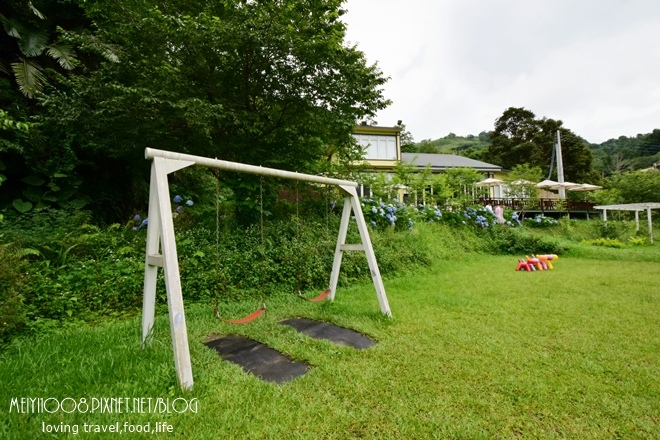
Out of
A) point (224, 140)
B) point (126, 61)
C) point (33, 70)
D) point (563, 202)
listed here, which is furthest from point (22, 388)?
point (563, 202)

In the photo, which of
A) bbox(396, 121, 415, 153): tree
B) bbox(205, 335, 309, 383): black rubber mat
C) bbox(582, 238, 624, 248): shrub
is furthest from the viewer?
bbox(396, 121, 415, 153): tree

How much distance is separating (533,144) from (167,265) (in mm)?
42173

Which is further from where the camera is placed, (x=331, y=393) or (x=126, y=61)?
(x=126, y=61)

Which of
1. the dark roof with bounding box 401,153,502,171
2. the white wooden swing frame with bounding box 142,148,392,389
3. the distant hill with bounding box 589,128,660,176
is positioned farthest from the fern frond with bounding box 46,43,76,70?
the distant hill with bounding box 589,128,660,176

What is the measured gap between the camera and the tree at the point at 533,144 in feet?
110

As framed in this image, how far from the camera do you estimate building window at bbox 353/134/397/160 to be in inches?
904

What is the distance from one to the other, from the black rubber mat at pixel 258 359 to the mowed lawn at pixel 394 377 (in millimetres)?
104

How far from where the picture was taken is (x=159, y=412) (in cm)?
183

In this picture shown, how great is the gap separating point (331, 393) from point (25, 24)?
9.26m

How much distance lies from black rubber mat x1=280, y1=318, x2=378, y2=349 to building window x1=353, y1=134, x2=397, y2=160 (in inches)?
806

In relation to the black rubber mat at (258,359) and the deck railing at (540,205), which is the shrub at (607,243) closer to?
the deck railing at (540,205)

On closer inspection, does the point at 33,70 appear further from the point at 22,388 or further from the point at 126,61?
the point at 22,388

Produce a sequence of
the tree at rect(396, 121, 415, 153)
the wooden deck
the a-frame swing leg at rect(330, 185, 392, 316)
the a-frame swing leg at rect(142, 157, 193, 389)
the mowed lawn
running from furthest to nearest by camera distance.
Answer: the tree at rect(396, 121, 415, 153) < the wooden deck < the a-frame swing leg at rect(330, 185, 392, 316) < the a-frame swing leg at rect(142, 157, 193, 389) < the mowed lawn

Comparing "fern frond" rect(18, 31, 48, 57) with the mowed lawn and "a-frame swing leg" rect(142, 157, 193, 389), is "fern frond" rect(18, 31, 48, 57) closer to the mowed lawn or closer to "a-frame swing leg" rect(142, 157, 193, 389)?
the mowed lawn
